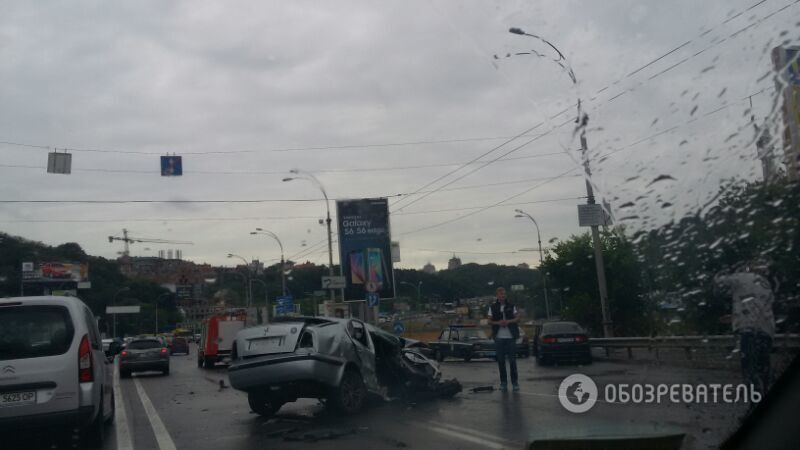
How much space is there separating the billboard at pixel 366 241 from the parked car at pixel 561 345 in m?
18.7

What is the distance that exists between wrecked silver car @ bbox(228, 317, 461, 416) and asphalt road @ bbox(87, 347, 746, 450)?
312 millimetres

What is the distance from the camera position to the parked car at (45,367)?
25.9 feet

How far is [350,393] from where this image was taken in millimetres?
11211

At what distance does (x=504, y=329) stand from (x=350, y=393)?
3.07m

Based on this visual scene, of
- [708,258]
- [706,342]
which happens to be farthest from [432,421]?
[708,258]

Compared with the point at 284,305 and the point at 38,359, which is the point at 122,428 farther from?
the point at 284,305

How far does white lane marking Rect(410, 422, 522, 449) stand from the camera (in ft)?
25.1

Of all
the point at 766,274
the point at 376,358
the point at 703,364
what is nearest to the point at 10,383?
the point at 376,358

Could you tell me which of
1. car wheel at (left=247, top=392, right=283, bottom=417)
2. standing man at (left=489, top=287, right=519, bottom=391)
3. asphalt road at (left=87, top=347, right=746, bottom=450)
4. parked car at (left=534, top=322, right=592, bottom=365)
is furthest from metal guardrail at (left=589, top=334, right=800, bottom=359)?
parked car at (left=534, top=322, right=592, bottom=365)

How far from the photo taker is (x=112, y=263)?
72312mm

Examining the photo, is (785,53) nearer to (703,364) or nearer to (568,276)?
(703,364)

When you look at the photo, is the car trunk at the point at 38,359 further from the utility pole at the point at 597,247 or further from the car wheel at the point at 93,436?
the utility pole at the point at 597,247

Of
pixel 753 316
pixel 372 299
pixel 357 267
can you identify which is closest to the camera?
pixel 753 316

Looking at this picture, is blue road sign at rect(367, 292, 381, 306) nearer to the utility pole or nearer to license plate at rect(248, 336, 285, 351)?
license plate at rect(248, 336, 285, 351)
